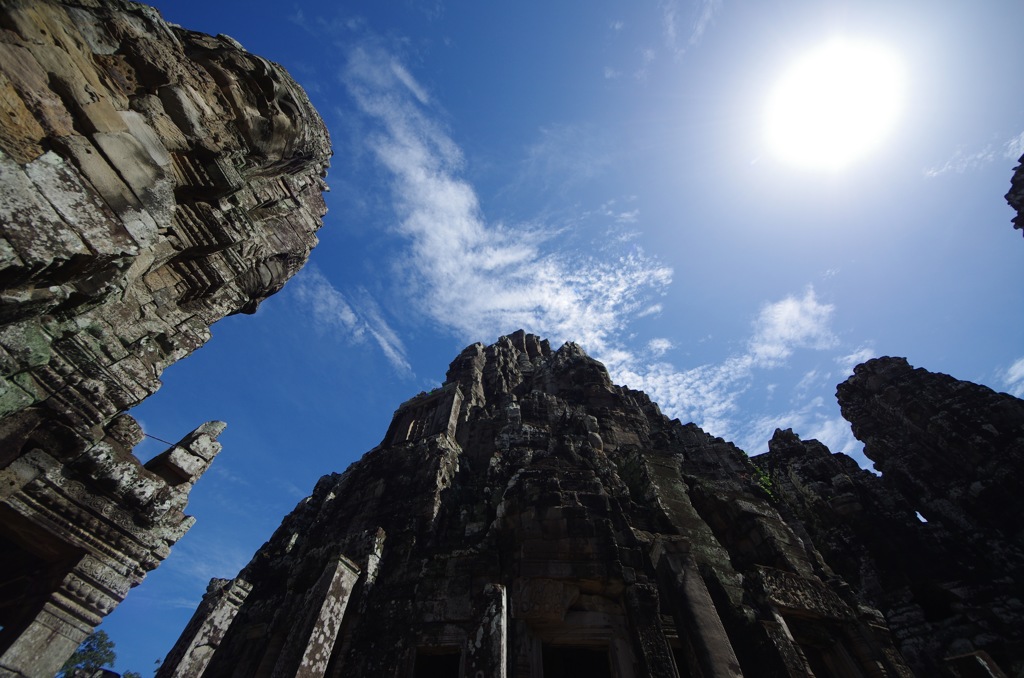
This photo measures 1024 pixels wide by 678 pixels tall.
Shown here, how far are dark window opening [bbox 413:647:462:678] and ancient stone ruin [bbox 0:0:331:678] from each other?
1106 cm

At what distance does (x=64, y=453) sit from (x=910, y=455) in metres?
40.6

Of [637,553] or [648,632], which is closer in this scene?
[648,632]

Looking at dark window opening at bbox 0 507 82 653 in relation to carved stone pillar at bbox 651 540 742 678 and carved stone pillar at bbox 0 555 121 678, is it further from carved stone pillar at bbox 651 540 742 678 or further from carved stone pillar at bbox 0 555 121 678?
carved stone pillar at bbox 651 540 742 678

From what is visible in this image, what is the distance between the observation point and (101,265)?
4.27 meters

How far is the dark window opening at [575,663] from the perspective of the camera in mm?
13750

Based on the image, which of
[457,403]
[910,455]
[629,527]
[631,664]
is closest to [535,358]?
[457,403]

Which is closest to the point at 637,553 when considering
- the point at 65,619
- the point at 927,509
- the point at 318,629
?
the point at 318,629

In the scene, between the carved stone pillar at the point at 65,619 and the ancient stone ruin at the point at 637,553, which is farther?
the ancient stone ruin at the point at 637,553

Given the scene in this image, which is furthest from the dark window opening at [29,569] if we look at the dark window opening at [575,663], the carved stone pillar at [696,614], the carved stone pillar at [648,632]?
the dark window opening at [575,663]

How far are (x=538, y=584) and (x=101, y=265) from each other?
13059mm

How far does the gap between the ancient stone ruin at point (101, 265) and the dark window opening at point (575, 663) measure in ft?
41.8

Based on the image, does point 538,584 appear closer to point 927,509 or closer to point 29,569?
point 29,569

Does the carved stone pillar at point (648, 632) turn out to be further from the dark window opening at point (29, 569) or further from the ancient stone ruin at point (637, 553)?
the dark window opening at point (29, 569)

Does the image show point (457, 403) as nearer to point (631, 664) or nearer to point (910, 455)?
point (631, 664)
